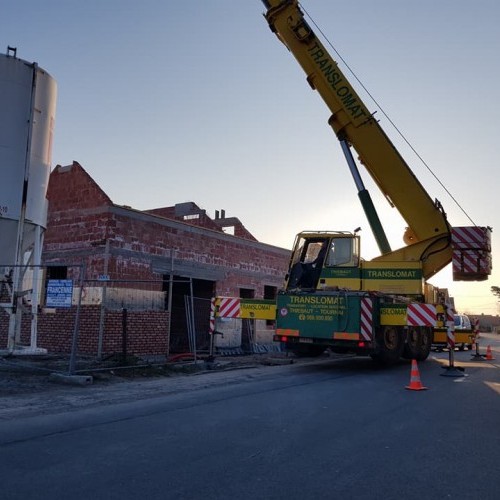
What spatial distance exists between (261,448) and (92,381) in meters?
5.65

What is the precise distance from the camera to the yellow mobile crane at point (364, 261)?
13.0 meters

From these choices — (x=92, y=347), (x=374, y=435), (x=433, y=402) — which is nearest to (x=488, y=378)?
(x=433, y=402)

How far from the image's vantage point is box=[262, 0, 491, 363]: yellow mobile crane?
13023 millimetres

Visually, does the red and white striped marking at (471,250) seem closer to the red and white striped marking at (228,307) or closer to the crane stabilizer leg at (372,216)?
the crane stabilizer leg at (372,216)

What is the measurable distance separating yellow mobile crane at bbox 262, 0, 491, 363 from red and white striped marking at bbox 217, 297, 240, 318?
55.7 inches

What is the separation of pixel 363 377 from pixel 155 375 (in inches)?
189

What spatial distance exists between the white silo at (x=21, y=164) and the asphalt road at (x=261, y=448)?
608 centimetres

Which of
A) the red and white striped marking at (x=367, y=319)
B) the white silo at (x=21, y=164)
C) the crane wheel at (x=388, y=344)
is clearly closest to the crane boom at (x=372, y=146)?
the crane wheel at (x=388, y=344)

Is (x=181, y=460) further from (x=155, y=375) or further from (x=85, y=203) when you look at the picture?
(x=85, y=203)

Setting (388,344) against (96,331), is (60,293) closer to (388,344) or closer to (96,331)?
(96,331)

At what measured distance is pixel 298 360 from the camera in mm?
16531

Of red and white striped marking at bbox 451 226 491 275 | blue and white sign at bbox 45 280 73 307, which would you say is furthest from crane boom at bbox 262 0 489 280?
blue and white sign at bbox 45 280 73 307

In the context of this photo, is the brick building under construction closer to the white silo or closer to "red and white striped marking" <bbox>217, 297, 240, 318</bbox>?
"red and white striped marking" <bbox>217, 297, 240, 318</bbox>

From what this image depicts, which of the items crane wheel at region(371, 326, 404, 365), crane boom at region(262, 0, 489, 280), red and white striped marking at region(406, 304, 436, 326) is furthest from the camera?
crane boom at region(262, 0, 489, 280)
